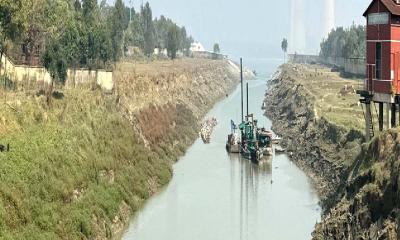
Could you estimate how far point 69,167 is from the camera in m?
42.8

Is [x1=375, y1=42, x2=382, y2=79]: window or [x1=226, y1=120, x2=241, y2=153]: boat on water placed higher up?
[x1=375, y1=42, x2=382, y2=79]: window

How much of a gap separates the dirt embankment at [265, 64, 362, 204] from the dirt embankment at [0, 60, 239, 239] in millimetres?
13472

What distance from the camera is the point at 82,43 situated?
7300cm

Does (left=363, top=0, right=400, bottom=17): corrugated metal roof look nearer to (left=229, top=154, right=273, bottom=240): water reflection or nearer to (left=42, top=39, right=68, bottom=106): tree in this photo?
(left=229, top=154, right=273, bottom=240): water reflection

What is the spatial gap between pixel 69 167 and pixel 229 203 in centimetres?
1495

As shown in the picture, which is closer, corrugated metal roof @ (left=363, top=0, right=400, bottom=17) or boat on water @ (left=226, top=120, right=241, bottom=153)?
corrugated metal roof @ (left=363, top=0, right=400, bottom=17)

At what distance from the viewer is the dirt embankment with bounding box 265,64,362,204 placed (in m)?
52.2

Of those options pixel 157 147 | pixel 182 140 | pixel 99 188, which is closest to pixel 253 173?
pixel 157 147

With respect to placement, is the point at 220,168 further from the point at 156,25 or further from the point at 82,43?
the point at 156,25

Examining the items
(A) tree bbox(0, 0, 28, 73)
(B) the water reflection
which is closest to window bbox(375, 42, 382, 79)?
(B) the water reflection

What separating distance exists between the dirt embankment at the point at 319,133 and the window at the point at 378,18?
9.62 metres

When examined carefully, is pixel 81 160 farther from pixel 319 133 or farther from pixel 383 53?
pixel 319 133

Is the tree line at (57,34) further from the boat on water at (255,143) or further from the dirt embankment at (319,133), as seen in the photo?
the dirt embankment at (319,133)

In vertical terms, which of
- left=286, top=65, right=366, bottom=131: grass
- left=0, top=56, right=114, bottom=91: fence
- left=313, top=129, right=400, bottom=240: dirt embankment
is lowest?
left=313, top=129, right=400, bottom=240: dirt embankment
